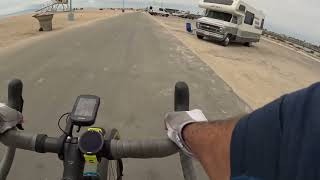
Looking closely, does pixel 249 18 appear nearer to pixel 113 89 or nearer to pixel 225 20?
pixel 225 20

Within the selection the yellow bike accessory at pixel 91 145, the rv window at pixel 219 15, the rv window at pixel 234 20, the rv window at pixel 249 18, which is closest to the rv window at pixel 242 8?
the rv window at pixel 234 20

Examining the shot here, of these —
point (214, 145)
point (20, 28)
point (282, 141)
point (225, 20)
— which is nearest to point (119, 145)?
point (214, 145)

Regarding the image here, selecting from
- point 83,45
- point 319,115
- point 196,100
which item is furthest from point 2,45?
point 319,115

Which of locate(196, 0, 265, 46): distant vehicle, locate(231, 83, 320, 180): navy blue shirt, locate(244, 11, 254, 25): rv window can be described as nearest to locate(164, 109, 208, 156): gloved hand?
locate(231, 83, 320, 180): navy blue shirt

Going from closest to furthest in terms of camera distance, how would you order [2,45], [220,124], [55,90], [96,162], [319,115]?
[319,115] < [220,124] < [96,162] < [55,90] < [2,45]

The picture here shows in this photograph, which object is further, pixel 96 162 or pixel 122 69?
pixel 122 69

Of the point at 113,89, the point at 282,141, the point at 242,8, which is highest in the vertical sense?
the point at 282,141

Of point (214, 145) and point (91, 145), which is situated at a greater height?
point (214, 145)

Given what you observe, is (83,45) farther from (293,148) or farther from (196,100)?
(293,148)

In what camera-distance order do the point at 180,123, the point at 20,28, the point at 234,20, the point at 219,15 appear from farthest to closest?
1. the point at 20,28
2. the point at 219,15
3. the point at 234,20
4. the point at 180,123
